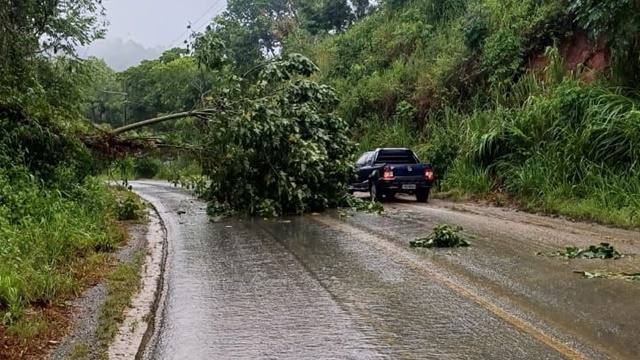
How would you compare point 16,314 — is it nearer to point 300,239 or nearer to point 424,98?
point 300,239

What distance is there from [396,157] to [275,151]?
237 inches

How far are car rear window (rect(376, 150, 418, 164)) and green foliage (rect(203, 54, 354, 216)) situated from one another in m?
2.98

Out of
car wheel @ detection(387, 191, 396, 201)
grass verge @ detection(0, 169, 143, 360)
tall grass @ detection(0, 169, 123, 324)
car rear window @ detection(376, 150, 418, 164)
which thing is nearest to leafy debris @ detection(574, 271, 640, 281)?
grass verge @ detection(0, 169, 143, 360)

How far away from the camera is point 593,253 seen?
31.6 feet

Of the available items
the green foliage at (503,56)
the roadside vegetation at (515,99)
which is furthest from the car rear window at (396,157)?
the green foliage at (503,56)

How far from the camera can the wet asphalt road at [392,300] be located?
5508mm

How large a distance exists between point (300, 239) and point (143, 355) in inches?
264

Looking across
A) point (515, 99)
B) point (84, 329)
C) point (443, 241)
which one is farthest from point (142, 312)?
point (515, 99)

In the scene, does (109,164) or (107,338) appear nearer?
(107,338)

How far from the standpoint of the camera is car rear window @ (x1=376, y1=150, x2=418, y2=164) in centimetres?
2122

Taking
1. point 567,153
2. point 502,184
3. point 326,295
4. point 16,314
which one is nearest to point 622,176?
point 567,153

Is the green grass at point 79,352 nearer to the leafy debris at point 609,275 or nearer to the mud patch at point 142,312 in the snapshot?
the mud patch at point 142,312

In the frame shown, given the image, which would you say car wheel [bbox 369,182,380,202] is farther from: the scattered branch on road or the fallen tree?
the scattered branch on road

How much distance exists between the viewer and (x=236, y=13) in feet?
230
